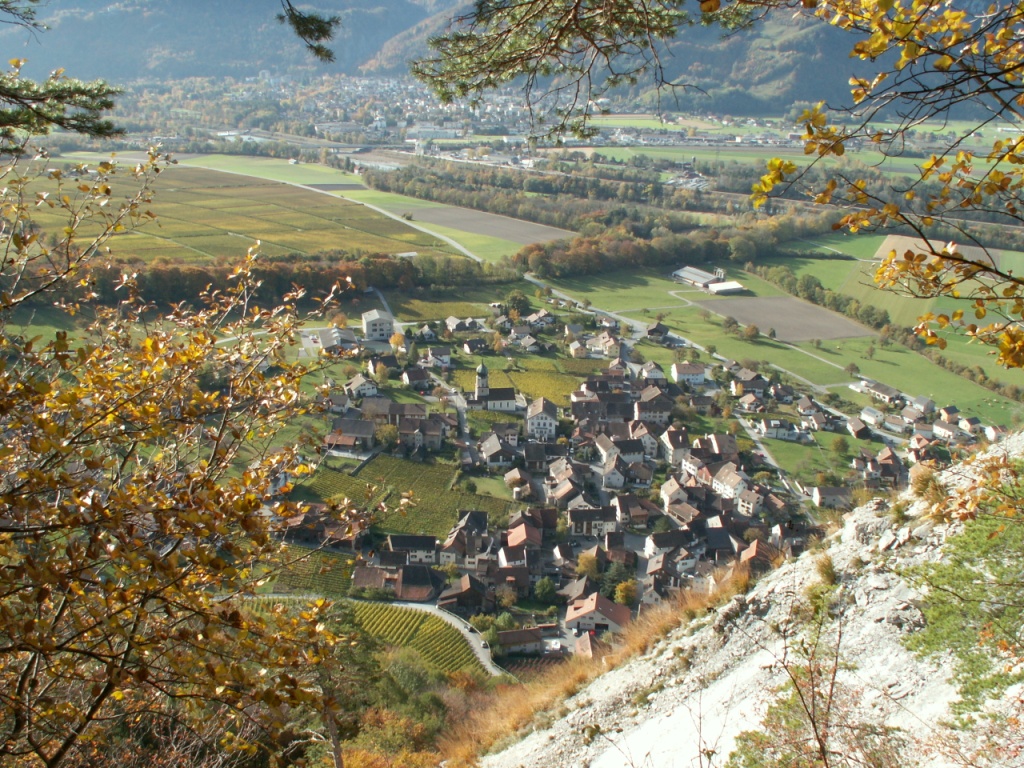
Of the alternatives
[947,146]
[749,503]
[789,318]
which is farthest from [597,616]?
[789,318]

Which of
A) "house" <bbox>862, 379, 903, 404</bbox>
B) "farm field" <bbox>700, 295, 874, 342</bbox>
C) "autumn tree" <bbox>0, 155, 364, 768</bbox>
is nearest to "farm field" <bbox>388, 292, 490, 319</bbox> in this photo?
"farm field" <bbox>700, 295, 874, 342</bbox>

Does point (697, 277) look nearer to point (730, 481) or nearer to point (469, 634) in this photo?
point (730, 481)

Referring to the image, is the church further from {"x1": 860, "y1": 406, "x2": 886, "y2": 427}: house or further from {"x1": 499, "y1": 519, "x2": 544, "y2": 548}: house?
{"x1": 860, "y1": 406, "x2": 886, "y2": 427}: house

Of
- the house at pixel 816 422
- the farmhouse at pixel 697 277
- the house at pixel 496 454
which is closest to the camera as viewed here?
the house at pixel 496 454

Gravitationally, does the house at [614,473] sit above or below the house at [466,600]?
above

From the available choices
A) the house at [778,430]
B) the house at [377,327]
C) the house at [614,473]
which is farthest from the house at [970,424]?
the house at [377,327]

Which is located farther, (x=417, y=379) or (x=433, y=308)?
(x=433, y=308)

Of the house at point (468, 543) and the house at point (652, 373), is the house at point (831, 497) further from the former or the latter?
the house at point (652, 373)
